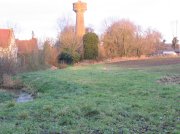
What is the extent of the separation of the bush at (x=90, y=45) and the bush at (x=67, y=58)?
3076mm

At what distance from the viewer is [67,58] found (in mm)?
63531

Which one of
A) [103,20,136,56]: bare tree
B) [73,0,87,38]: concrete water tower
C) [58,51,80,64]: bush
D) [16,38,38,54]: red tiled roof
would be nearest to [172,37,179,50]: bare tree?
[103,20,136,56]: bare tree

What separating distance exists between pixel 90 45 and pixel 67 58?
20.1 ft

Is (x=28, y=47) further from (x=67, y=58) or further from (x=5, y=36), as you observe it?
(x=67, y=58)

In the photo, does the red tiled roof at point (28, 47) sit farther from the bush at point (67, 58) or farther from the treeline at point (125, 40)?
the treeline at point (125, 40)

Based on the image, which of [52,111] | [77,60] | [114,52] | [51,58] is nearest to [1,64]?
[52,111]

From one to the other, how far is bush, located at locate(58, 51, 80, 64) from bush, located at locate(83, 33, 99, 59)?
3.08m

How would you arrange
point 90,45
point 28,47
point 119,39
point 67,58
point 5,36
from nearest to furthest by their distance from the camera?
1. point 28,47
2. point 67,58
3. point 5,36
4. point 90,45
5. point 119,39

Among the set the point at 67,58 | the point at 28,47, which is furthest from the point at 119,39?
the point at 28,47

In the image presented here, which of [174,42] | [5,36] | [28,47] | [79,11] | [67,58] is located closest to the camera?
[28,47]

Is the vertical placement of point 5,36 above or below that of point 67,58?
above

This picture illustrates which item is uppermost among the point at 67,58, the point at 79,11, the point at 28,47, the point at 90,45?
the point at 79,11

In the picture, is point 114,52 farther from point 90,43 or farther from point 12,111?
point 12,111

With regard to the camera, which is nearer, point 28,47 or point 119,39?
point 28,47
